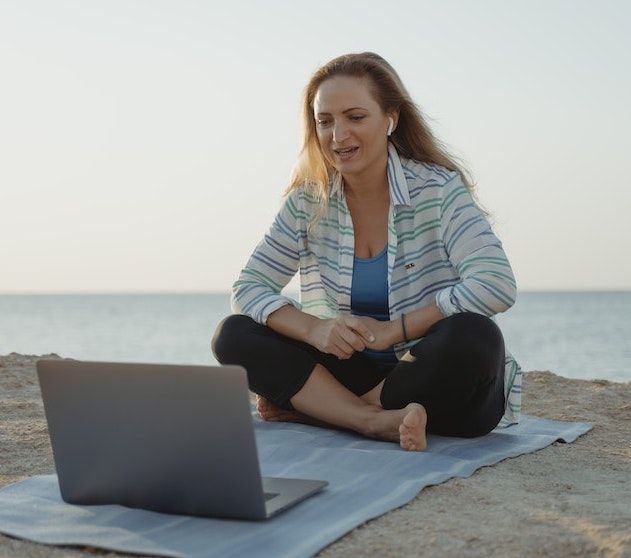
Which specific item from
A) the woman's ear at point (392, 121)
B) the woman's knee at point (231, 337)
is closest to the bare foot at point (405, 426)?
the woman's knee at point (231, 337)

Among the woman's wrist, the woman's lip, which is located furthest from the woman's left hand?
the woman's lip

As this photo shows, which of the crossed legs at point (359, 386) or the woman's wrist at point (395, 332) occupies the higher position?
the woman's wrist at point (395, 332)

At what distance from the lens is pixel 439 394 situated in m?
3.05

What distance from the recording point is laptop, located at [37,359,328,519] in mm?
2062

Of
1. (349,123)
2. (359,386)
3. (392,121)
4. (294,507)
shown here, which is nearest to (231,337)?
(359,386)

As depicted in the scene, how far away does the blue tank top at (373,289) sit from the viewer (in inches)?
132

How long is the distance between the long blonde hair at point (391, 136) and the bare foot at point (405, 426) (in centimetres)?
77

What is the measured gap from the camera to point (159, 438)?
216 cm

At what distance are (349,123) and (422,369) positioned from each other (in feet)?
2.87

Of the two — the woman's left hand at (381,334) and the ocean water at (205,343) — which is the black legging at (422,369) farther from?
the ocean water at (205,343)

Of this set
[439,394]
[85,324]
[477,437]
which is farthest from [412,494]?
[85,324]

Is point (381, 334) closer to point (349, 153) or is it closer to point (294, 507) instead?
point (349, 153)

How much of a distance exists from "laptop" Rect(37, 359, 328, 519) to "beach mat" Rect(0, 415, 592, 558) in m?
0.04

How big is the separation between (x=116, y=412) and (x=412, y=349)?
1183 millimetres
